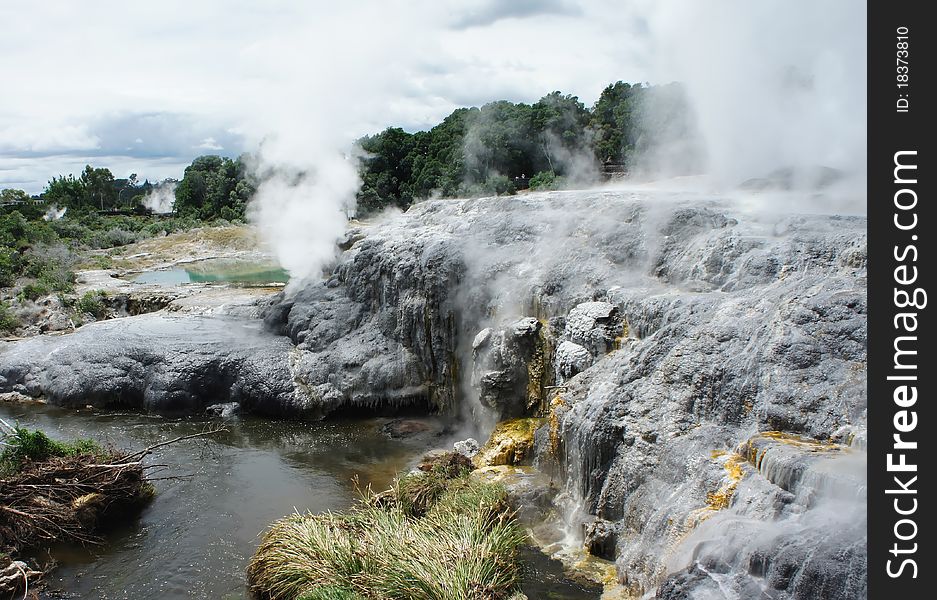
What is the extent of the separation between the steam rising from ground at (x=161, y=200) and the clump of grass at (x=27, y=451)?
71.5 m

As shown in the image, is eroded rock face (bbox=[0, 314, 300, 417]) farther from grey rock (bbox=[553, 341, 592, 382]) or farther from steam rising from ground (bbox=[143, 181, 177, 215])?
steam rising from ground (bbox=[143, 181, 177, 215])

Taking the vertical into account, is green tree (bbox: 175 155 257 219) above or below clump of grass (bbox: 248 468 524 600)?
above

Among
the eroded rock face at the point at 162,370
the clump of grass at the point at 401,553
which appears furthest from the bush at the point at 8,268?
the clump of grass at the point at 401,553

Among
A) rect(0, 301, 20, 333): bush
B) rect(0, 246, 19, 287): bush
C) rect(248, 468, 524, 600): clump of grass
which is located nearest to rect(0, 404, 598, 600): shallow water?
rect(248, 468, 524, 600): clump of grass

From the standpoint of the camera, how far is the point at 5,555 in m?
Result: 9.71

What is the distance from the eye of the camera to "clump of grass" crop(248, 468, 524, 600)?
7.86 m

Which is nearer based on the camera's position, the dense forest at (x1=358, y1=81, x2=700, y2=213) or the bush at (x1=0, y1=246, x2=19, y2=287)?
the bush at (x1=0, y1=246, x2=19, y2=287)

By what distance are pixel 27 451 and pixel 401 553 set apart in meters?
7.02

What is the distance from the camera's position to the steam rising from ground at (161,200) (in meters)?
81.0

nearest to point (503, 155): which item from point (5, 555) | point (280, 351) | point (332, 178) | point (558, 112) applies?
point (558, 112)

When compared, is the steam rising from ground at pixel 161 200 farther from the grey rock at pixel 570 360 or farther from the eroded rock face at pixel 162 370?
the grey rock at pixel 570 360

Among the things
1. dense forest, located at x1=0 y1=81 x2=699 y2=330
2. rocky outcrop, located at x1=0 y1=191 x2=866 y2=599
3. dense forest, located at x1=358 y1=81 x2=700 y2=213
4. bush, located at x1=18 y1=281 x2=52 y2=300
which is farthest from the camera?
dense forest, located at x1=358 y1=81 x2=700 y2=213

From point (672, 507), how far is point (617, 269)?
6.15 metres

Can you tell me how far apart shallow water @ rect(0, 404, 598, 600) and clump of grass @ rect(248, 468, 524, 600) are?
71 centimetres
